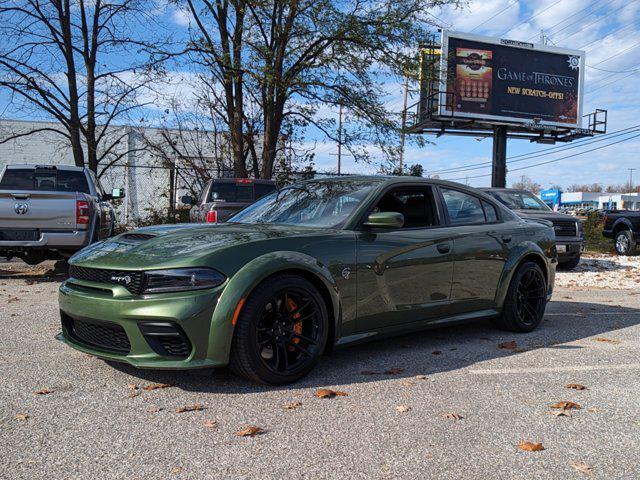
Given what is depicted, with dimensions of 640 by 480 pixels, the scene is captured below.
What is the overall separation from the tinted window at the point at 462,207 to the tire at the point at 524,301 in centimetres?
75

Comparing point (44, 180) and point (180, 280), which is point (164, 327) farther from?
point (44, 180)

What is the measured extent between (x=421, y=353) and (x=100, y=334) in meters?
2.59

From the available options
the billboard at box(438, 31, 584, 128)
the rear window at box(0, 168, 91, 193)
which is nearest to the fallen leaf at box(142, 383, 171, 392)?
the rear window at box(0, 168, 91, 193)

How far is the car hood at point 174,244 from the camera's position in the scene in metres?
3.66

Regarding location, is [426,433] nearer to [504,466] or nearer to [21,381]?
[504,466]

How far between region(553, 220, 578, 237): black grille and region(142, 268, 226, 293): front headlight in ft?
33.6

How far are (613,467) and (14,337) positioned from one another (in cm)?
484

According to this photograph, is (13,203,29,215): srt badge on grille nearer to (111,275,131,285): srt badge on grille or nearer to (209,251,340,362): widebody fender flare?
(111,275,131,285): srt badge on grille

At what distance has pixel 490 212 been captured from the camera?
18.9 feet

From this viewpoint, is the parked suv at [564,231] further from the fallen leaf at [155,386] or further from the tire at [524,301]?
the fallen leaf at [155,386]

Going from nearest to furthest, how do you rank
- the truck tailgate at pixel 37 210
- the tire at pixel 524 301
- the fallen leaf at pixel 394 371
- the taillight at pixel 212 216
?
1. the fallen leaf at pixel 394 371
2. the tire at pixel 524 301
3. the truck tailgate at pixel 37 210
4. the taillight at pixel 212 216

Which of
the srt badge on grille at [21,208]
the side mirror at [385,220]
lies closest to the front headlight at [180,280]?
the side mirror at [385,220]

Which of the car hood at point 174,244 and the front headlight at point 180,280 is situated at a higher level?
the car hood at point 174,244

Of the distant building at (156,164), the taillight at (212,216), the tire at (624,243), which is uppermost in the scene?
the distant building at (156,164)
